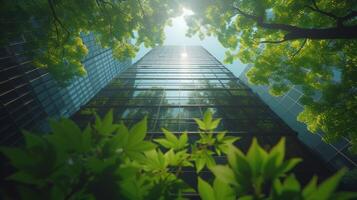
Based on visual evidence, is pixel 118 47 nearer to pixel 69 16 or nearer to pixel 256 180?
pixel 69 16

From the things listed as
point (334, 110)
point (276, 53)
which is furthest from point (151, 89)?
point (334, 110)

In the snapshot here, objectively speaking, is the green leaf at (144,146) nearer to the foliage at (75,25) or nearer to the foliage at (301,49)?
the foliage at (301,49)

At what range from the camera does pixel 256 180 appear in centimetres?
80

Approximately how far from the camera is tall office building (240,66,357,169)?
1845cm

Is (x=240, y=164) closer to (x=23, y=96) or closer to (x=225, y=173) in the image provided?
(x=225, y=173)

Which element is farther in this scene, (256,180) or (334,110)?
(334,110)

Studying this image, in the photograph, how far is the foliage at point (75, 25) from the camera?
8.08 metres

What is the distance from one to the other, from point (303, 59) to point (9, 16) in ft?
35.5

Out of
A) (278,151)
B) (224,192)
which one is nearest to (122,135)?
(224,192)

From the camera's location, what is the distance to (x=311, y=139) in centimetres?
2216

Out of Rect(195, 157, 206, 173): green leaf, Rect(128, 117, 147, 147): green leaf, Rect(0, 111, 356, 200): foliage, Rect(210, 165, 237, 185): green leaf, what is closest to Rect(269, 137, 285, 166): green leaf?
Rect(0, 111, 356, 200): foliage

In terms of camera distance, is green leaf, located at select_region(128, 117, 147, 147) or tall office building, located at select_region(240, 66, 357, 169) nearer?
green leaf, located at select_region(128, 117, 147, 147)

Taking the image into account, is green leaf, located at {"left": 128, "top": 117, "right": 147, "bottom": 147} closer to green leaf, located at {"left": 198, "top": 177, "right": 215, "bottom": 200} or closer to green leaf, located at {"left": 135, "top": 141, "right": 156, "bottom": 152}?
green leaf, located at {"left": 135, "top": 141, "right": 156, "bottom": 152}

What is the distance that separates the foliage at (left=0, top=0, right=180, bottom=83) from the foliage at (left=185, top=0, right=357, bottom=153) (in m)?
1.96
